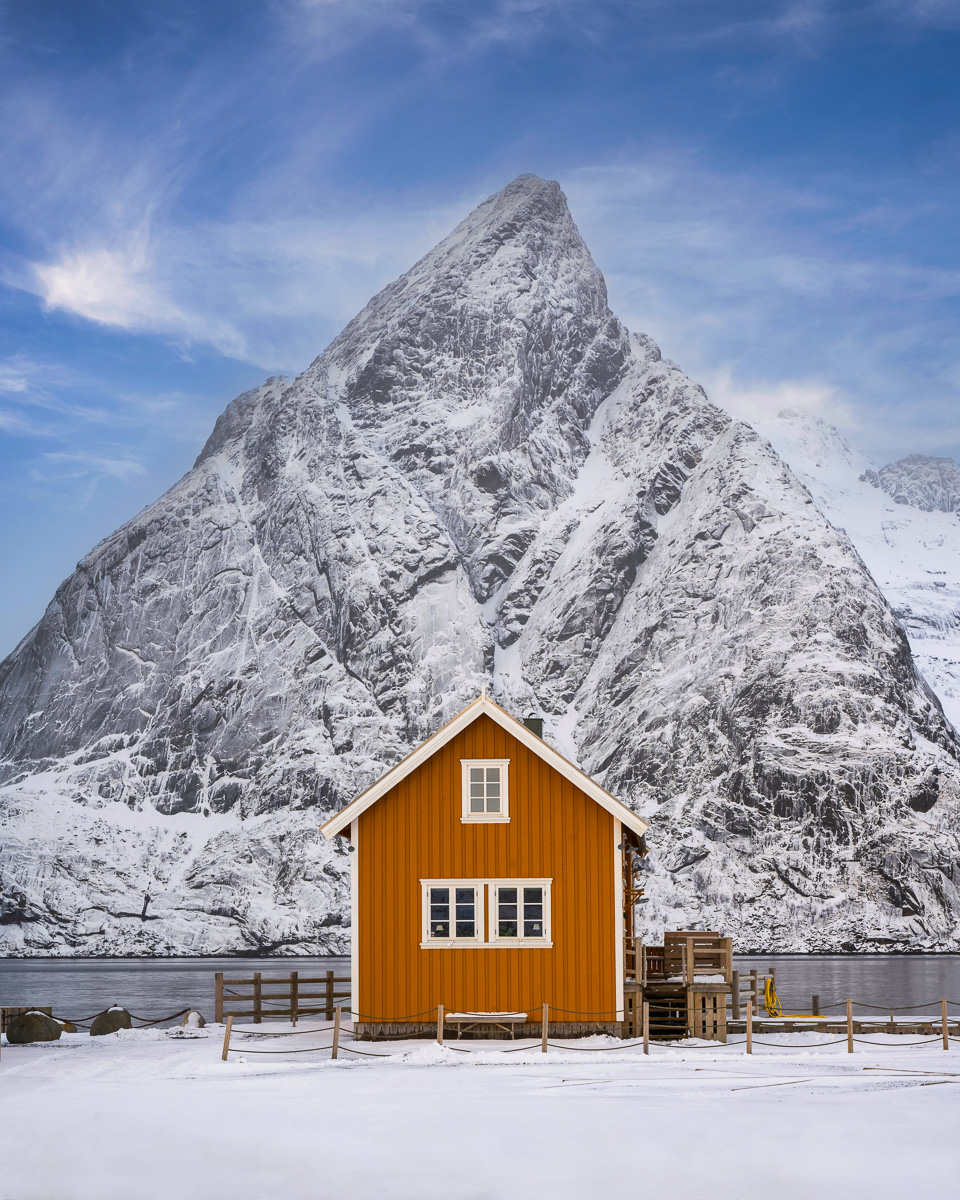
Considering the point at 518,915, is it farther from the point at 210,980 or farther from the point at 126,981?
the point at 126,981

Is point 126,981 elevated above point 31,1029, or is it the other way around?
point 31,1029

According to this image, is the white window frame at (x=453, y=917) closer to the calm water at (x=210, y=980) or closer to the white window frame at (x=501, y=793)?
the white window frame at (x=501, y=793)

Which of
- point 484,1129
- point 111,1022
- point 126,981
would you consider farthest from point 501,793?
point 126,981

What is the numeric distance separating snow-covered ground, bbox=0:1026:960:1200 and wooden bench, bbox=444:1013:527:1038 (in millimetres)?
3613

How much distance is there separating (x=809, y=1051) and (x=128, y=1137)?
17.8 meters

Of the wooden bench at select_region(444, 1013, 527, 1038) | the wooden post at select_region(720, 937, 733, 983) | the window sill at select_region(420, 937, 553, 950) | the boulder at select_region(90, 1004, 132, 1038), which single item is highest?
the window sill at select_region(420, 937, 553, 950)

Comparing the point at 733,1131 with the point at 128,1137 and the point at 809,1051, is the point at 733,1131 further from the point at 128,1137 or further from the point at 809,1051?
the point at 809,1051

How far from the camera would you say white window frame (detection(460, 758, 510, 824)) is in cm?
3347

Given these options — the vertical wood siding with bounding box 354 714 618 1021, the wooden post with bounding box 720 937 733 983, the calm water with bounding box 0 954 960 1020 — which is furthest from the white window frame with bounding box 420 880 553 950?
the calm water with bounding box 0 954 960 1020

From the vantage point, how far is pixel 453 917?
108ft

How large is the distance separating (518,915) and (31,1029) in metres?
13.6

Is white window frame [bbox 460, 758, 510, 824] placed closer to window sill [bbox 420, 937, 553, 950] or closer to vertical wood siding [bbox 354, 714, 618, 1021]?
vertical wood siding [bbox 354, 714, 618, 1021]

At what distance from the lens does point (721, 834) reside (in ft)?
655

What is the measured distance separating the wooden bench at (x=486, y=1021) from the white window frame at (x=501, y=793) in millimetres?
4552
